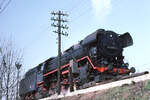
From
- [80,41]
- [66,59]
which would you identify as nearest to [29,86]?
[66,59]

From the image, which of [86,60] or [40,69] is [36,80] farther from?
[86,60]

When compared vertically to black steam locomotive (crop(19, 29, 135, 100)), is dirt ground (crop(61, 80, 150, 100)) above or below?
below

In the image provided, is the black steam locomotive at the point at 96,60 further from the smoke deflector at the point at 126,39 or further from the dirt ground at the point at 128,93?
the dirt ground at the point at 128,93

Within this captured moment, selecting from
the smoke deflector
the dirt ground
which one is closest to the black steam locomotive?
the smoke deflector

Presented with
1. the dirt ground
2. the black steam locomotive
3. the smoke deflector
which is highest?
the smoke deflector

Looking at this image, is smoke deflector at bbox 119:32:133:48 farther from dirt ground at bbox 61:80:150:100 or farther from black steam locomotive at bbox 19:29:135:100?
dirt ground at bbox 61:80:150:100

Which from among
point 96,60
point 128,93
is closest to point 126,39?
point 96,60

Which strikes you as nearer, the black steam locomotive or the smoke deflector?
the black steam locomotive

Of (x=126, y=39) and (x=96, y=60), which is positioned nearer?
(x=96, y=60)

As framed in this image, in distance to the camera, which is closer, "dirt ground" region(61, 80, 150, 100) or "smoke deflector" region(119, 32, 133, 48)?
"dirt ground" region(61, 80, 150, 100)

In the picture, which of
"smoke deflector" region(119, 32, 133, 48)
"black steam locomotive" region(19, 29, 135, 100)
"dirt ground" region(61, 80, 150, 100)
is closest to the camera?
"dirt ground" region(61, 80, 150, 100)

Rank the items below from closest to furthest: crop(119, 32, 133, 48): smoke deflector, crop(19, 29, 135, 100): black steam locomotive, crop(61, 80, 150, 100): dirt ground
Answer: crop(61, 80, 150, 100): dirt ground < crop(19, 29, 135, 100): black steam locomotive < crop(119, 32, 133, 48): smoke deflector

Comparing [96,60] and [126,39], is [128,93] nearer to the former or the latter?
→ [96,60]

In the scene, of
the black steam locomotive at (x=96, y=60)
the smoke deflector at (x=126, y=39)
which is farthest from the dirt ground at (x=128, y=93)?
the smoke deflector at (x=126, y=39)
